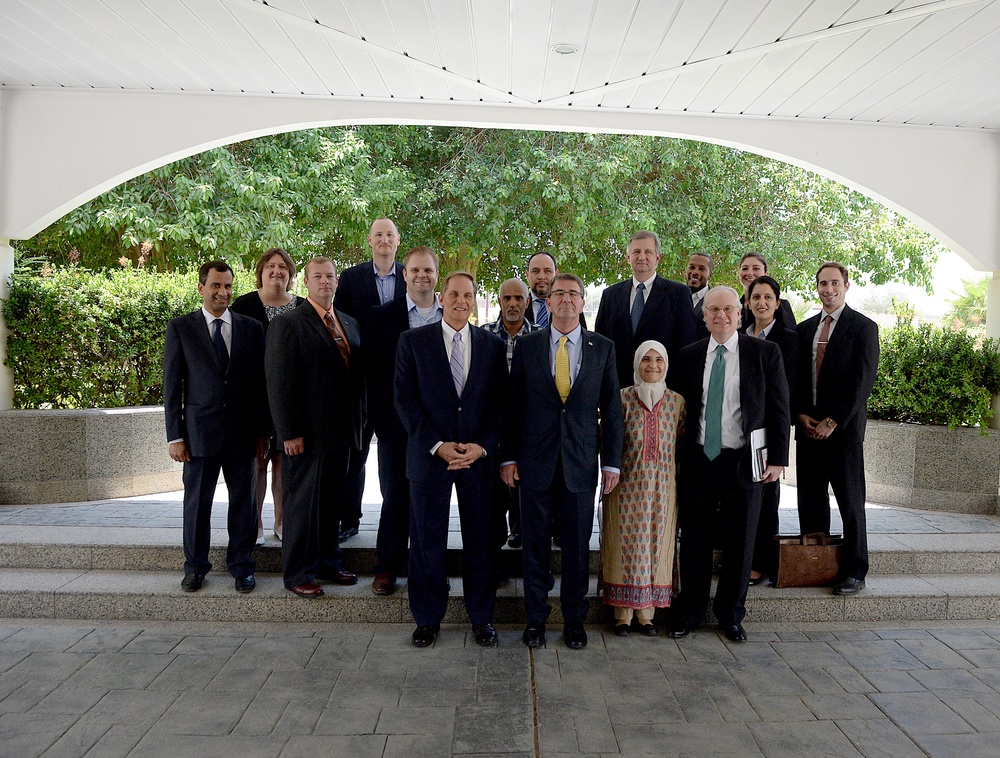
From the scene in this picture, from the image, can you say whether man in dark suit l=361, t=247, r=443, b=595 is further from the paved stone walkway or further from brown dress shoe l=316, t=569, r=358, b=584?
the paved stone walkway

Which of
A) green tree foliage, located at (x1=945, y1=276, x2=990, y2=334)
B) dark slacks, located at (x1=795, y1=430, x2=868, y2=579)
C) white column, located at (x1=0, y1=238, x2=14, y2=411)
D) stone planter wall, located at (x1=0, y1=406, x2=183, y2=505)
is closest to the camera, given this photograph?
dark slacks, located at (x1=795, y1=430, x2=868, y2=579)

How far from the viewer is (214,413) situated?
4.41m

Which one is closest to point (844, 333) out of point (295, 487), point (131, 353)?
point (295, 487)

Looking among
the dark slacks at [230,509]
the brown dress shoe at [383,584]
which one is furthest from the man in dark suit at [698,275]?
the dark slacks at [230,509]

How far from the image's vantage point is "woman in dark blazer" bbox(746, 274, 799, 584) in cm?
469

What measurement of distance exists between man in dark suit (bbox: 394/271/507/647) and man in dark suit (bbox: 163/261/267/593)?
3.36 feet

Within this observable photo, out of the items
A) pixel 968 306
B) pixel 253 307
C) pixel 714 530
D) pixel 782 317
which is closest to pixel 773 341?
pixel 782 317

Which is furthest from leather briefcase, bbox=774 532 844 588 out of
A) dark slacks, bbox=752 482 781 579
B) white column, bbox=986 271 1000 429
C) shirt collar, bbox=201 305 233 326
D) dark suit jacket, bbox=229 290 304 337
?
shirt collar, bbox=201 305 233 326

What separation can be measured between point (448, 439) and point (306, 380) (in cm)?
88

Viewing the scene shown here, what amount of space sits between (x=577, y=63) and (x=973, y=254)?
3646 mm

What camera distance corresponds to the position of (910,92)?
5.54 meters

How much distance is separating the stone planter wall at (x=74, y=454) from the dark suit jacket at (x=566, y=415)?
3694 mm

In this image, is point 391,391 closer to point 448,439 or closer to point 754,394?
point 448,439

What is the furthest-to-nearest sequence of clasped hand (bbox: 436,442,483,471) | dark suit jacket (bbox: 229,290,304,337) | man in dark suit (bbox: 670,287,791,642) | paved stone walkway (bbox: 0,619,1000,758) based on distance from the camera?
dark suit jacket (bbox: 229,290,304,337), man in dark suit (bbox: 670,287,791,642), clasped hand (bbox: 436,442,483,471), paved stone walkway (bbox: 0,619,1000,758)
